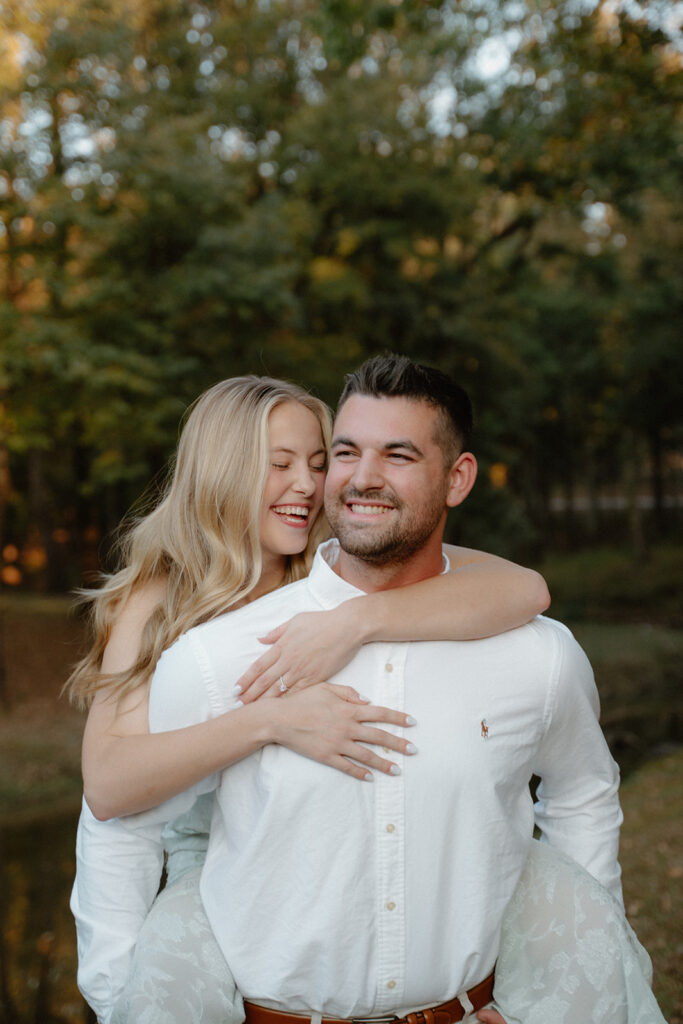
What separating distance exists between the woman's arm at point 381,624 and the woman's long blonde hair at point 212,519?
659 millimetres

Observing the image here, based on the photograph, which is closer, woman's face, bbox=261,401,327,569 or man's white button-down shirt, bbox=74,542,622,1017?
man's white button-down shirt, bbox=74,542,622,1017

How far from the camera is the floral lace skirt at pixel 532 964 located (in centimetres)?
212

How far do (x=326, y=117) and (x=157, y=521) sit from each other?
12763 mm

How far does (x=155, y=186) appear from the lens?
37.0 ft

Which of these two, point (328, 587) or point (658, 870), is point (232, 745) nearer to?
point (328, 587)

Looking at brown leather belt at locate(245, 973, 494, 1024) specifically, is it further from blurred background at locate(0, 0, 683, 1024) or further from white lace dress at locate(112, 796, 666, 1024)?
blurred background at locate(0, 0, 683, 1024)

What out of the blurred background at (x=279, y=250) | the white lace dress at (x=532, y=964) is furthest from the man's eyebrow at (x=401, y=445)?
the blurred background at (x=279, y=250)

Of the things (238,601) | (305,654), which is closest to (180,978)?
(305,654)

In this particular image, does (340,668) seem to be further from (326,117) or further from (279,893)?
(326,117)

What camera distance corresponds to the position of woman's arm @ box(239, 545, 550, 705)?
7.04ft

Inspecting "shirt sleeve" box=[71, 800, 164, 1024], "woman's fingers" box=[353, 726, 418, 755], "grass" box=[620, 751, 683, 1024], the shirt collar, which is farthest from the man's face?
"grass" box=[620, 751, 683, 1024]

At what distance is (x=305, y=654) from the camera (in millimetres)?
2143

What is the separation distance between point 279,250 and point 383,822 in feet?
36.4

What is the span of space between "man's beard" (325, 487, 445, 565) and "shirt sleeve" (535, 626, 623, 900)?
449mm
